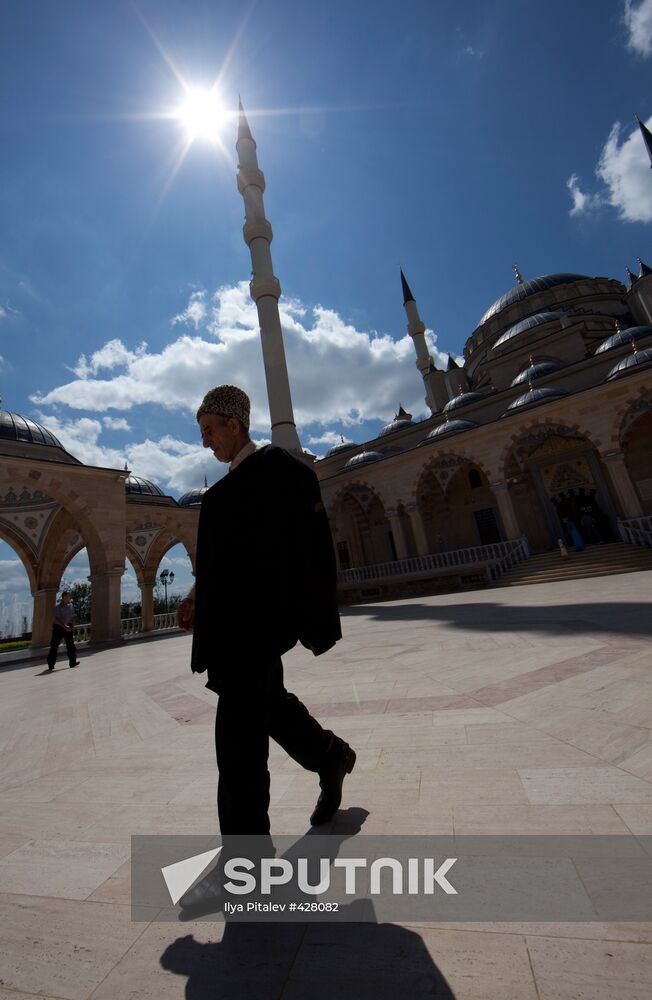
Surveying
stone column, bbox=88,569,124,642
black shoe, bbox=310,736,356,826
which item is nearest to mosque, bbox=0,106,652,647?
stone column, bbox=88,569,124,642

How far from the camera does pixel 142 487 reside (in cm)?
2445

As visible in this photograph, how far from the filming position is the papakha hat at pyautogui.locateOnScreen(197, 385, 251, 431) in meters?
1.66

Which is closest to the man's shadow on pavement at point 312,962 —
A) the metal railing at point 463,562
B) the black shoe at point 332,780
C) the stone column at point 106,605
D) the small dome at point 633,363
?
the black shoe at point 332,780

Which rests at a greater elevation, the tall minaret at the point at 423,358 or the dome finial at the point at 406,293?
the dome finial at the point at 406,293

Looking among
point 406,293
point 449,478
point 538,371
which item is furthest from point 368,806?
point 406,293

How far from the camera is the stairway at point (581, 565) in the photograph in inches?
460

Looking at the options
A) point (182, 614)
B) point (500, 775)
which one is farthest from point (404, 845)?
point (182, 614)

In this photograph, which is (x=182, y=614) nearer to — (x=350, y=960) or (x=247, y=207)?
(x=350, y=960)

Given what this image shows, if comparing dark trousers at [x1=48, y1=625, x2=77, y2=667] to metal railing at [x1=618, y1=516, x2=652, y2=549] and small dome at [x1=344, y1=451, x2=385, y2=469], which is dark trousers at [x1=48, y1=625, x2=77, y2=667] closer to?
small dome at [x1=344, y1=451, x2=385, y2=469]

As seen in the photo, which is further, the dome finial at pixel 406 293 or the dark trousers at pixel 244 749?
the dome finial at pixel 406 293

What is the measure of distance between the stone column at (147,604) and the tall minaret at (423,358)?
732 inches

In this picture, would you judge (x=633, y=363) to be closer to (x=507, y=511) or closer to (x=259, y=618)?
(x=507, y=511)

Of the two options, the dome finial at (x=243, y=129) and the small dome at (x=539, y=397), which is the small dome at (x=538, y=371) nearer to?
the small dome at (x=539, y=397)

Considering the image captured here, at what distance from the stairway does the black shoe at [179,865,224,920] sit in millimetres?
12938
